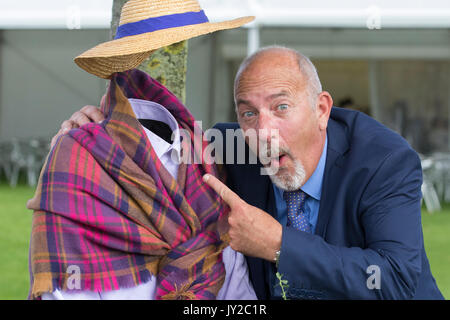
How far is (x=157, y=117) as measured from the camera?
7.06 ft

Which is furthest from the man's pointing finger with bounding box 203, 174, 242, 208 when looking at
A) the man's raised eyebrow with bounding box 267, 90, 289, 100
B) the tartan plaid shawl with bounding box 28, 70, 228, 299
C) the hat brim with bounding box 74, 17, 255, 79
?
the hat brim with bounding box 74, 17, 255, 79

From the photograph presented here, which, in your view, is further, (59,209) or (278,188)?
(278,188)

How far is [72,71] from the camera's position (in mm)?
14391

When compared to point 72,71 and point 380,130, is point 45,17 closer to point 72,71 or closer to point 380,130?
point 72,71

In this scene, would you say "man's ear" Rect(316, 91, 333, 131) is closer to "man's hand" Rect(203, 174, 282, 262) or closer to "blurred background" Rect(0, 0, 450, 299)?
"man's hand" Rect(203, 174, 282, 262)

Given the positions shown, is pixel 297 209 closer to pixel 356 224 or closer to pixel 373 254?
pixel 356 224

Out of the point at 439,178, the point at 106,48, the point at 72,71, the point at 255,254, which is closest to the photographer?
the point at 255,254

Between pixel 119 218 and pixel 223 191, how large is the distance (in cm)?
39

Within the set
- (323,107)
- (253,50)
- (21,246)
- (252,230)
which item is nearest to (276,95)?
(323,107)

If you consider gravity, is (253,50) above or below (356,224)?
above

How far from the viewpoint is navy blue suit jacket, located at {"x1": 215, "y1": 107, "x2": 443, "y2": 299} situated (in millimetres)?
1876
